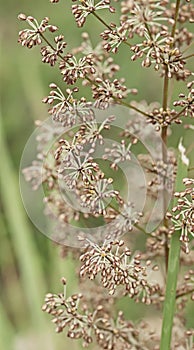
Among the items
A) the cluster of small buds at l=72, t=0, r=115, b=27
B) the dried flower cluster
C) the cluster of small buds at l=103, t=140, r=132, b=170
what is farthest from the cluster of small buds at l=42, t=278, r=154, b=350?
the cluster of small buds at l=72, t=0, r=115, b=27

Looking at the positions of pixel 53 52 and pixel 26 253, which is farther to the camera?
pixel 26 253

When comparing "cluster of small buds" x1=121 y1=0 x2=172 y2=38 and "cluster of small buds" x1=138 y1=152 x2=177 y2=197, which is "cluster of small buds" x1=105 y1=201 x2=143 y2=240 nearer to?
"cluster of small buds" x1=138 y1=152 x2=177 y2=197

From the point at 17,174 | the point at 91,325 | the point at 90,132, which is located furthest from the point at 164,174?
the point at 17,174

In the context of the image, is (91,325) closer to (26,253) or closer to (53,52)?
(53,52)

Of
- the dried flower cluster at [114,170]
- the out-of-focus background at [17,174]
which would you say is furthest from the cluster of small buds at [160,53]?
the out-of-focus background at [17,174]

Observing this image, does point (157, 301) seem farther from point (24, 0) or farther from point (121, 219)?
point (24, 0)

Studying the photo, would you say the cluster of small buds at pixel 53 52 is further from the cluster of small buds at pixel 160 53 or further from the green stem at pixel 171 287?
the green stem at pixel 171 287
